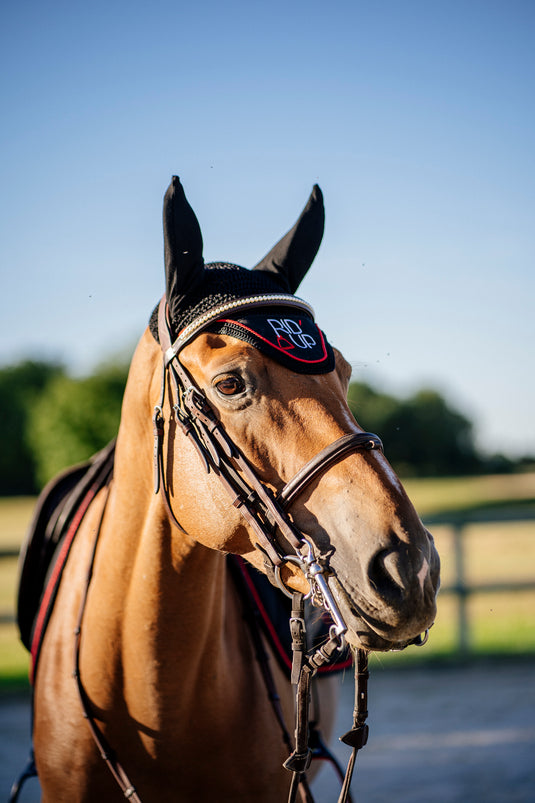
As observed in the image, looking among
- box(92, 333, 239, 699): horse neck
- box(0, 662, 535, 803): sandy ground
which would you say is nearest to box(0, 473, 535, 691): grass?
box(0, 662, 535, 803): sandy ground

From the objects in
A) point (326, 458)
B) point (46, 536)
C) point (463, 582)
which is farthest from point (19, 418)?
point (326, 458)

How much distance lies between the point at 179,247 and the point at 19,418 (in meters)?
58.6

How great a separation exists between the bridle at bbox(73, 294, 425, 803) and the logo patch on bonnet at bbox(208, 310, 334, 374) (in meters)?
0.06

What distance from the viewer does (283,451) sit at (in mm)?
1617

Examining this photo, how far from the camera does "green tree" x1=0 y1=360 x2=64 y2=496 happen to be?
1844 inches

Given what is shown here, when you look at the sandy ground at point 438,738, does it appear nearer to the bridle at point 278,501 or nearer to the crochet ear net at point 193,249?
the bridle at point 278,501

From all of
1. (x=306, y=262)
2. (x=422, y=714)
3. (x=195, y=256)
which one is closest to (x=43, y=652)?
(x=195, y=256)

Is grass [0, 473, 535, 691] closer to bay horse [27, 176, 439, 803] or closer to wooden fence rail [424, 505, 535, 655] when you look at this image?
wooden fence rail [424, 505, 535, 655]

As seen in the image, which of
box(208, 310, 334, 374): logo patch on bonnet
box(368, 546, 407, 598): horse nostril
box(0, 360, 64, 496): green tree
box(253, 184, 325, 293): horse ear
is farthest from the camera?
box(0, 360, 64, 496): green tree

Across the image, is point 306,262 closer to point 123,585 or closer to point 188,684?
point 123,585

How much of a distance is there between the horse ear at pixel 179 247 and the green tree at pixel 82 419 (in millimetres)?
27269

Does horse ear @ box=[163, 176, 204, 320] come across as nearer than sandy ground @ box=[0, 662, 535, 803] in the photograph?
Yes

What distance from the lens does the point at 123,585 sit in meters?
2.03

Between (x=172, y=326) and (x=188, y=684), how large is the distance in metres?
1.17
